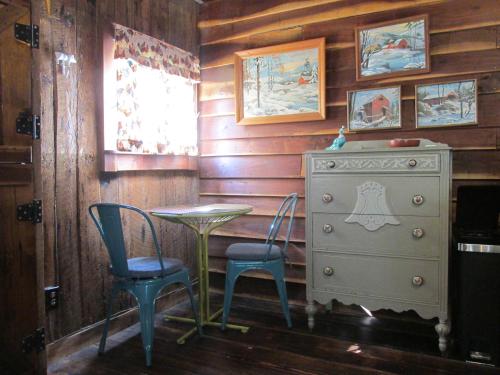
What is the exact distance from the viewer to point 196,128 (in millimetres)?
3609

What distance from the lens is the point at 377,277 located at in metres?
2.51

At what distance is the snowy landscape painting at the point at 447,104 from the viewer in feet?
8.69

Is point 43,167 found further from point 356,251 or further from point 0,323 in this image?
point 356,251

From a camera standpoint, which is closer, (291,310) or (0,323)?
(0,323)

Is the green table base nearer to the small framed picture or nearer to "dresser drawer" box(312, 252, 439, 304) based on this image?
"dresser drawer" box(312, 252, 439, 304)

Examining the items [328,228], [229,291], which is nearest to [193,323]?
[229,291]

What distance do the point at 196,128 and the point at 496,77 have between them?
7.56 feet

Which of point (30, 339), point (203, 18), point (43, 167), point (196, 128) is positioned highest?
point (203, 18)

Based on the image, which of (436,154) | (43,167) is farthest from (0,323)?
(436,154)

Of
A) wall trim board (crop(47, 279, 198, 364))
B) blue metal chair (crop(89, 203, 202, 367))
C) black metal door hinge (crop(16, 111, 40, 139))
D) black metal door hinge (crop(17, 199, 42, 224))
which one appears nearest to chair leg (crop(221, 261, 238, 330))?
blue metal chair (crop(89, 203, 202, 367))

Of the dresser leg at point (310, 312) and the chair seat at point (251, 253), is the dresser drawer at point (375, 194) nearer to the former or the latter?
the chair seat at point (251, 253)

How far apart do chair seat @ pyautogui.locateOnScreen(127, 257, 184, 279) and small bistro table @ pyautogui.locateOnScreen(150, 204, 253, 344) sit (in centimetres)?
27

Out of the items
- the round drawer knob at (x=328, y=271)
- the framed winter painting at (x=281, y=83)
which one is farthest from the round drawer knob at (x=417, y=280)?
the framed winter painting at (x=281, y=83)

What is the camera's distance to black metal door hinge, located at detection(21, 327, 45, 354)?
6.75 feet
